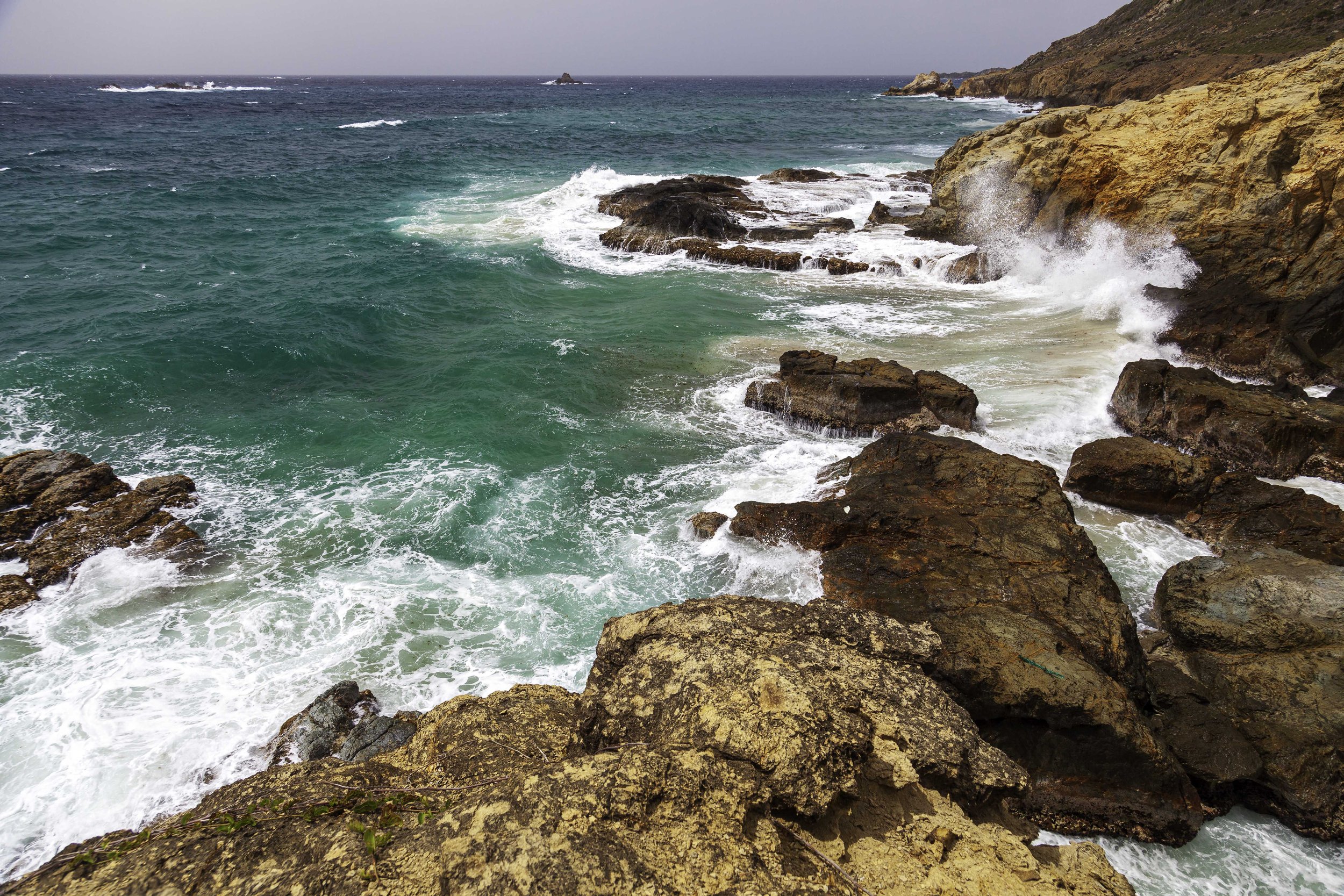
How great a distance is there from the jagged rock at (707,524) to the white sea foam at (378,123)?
231ft

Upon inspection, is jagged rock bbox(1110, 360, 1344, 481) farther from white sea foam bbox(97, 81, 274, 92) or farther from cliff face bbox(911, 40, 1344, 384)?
white sea foam bbox(97, 81, 274, 92)

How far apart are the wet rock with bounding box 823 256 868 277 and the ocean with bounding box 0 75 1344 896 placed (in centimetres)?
49

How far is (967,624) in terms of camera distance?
7.16 m

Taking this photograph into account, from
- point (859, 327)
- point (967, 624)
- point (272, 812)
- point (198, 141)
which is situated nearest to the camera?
point (272, 812)

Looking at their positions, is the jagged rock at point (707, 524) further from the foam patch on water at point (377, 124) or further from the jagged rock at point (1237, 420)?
the foam patch on water at point (377, 124)

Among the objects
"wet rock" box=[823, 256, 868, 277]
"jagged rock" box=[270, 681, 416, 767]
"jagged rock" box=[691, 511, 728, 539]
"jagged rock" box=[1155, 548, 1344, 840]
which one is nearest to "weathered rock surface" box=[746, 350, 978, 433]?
"jagged rock" box=[691, 511, 728, 539]

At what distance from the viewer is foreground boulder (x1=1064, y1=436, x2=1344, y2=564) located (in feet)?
31.2

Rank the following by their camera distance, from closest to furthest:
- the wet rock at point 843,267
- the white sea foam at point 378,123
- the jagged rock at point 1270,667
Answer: the jagged rock at point 1270,667
the wet rock at point 843,267
the white sea foam at point 378,123

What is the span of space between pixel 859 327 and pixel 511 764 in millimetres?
16611

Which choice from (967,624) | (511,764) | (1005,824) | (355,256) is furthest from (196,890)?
(355,256)

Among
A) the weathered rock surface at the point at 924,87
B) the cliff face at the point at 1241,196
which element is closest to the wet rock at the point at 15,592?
the cliff face at the point at 1241,196

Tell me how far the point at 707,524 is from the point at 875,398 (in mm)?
4825

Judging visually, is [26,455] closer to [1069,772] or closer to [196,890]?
[196,890]

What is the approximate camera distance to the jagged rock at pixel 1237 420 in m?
11.5
